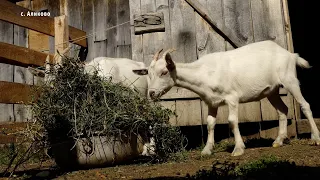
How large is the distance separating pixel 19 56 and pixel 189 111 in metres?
2.86

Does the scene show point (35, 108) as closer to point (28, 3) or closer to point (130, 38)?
point (130, 38)

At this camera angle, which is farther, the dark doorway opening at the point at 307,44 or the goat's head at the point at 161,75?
the dark doorway opening at the point at 307,44

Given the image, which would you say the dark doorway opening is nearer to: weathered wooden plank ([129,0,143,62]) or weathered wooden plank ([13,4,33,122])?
weathered wooden plank ([129,0,143,62])

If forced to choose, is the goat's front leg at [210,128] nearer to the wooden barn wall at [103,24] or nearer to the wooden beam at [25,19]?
the wooden barn wall at [103,24]

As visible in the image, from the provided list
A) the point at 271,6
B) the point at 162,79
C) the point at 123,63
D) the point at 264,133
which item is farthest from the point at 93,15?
the point at 264,133

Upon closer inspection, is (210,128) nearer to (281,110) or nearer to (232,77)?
(232,77)

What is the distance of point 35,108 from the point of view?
4.43 metres

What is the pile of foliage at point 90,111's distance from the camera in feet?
13.9

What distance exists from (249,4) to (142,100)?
9.65 feet

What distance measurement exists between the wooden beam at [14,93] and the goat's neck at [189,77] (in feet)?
6.87

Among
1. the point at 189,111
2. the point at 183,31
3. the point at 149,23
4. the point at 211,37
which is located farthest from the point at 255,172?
the point at 149,23

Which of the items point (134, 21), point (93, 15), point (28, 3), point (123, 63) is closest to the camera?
point (123, 63)

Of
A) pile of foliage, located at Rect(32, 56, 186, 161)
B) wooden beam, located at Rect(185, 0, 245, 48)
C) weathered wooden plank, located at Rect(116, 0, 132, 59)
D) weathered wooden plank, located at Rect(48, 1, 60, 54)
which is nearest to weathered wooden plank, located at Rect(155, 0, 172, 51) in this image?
wooden beam, located at Rect(185, 0, 245, 48)

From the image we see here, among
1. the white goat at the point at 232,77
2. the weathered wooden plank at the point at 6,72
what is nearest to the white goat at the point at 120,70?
the white goat at the point at 232,77
